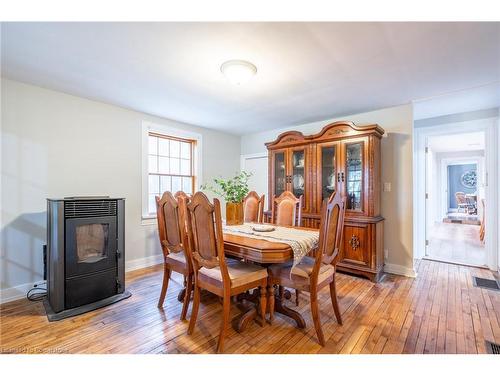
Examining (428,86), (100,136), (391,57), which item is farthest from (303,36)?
(100,136)

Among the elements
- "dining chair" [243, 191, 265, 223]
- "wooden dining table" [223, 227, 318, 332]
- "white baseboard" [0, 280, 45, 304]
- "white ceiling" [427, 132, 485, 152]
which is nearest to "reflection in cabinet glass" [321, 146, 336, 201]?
"dining chair" [243, 191, 265, 223]

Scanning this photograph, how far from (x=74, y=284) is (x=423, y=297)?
3.54 meters

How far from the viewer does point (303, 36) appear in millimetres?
1791

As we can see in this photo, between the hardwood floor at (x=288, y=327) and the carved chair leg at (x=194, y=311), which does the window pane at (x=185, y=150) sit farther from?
the carved chair leg at (x=194, y=311)

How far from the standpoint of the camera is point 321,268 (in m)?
1.96

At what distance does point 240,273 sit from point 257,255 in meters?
0.28

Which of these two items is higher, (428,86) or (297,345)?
(428,86)

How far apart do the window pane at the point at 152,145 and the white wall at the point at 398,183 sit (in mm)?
3303

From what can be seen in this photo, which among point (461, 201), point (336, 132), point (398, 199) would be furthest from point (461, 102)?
point (461, 201)

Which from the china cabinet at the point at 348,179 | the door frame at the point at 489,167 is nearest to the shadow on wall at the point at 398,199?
the china cabinet at the point at 348,179

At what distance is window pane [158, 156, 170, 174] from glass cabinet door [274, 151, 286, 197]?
71.4 inches

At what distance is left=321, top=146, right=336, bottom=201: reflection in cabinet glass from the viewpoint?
3.48m
